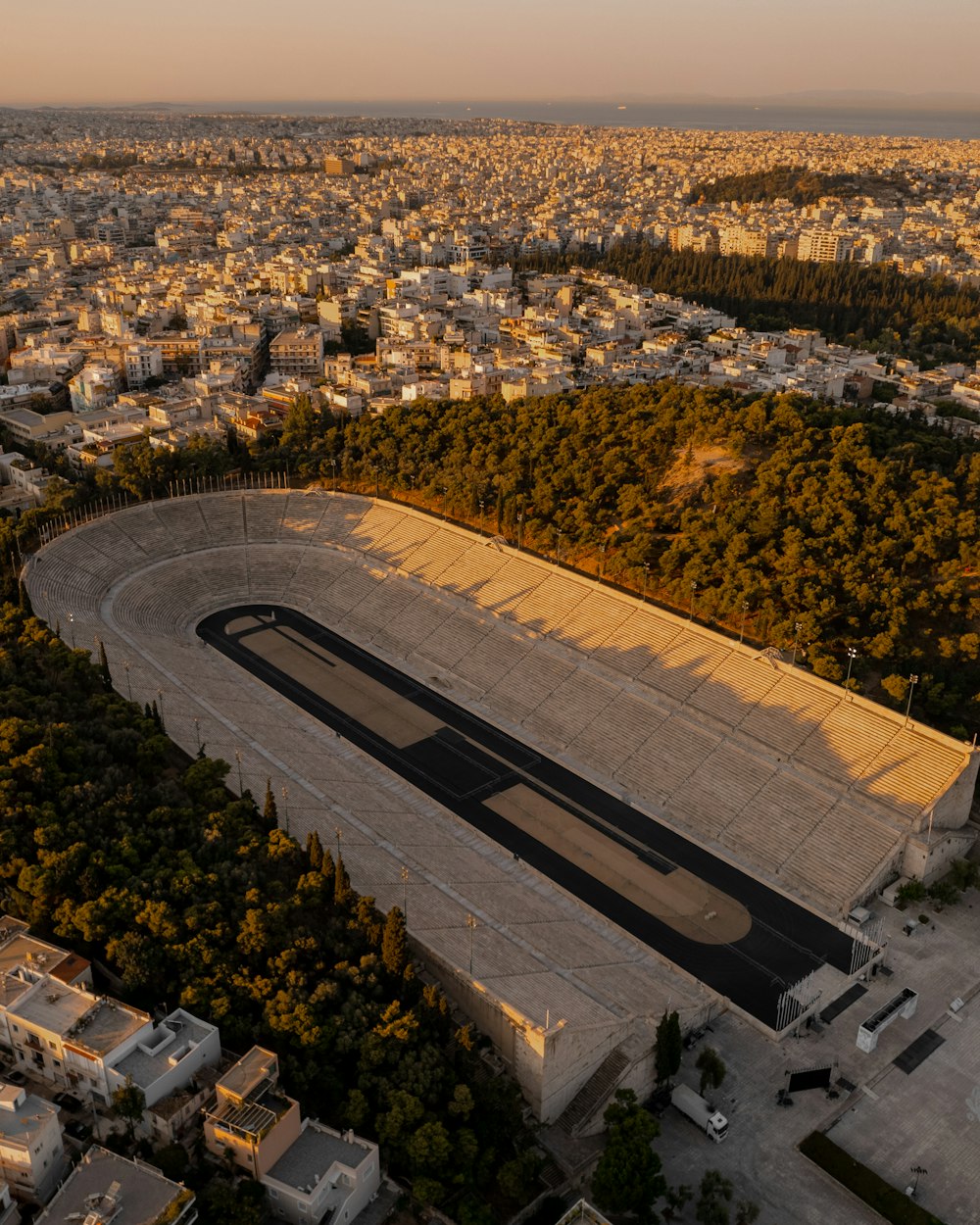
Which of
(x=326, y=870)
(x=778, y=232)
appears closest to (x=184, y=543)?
(x=326, y=870)

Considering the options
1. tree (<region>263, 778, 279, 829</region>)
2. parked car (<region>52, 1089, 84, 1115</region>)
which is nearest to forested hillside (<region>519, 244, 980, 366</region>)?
tree (<region>263, 778, 279, 829</region>)

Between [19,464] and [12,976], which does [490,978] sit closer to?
[12,976]

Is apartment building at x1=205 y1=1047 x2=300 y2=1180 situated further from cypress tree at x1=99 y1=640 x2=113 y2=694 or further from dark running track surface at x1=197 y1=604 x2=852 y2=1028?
cypress tree at x1=99 y1=640 x2=113 y2=694

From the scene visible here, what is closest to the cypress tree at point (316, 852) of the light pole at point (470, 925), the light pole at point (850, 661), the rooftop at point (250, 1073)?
the light pole at point (470, 925)

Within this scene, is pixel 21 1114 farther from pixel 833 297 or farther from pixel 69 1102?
pixel 833 297

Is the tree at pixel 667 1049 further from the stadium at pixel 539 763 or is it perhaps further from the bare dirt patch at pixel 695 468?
the bare dirt patch at pixel 695 468

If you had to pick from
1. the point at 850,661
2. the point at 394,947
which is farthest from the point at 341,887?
the point at 850,661
